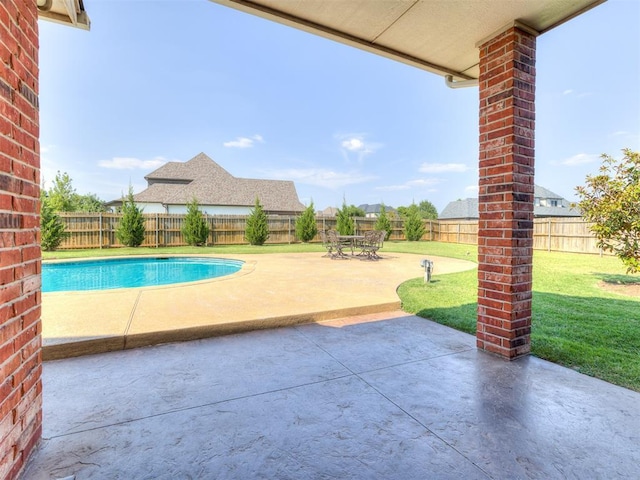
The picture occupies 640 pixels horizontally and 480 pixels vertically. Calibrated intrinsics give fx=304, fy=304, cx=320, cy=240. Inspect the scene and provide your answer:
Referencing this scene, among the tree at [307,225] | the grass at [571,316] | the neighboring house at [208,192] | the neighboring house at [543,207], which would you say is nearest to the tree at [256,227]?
the tree at [307,225]

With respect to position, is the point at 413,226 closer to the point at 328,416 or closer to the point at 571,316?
the point at 571,316

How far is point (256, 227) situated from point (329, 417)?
1478cm

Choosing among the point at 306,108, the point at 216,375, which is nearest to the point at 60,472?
the point at 216,375

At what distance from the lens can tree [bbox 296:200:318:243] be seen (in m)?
17.2

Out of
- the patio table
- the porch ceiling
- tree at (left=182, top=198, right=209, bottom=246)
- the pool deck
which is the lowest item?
the pool deck

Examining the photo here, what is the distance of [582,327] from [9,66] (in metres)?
5.33

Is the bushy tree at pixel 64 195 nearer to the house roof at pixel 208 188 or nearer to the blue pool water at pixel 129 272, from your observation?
the house roof at pixel 208 188

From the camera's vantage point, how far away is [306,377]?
2408 mm

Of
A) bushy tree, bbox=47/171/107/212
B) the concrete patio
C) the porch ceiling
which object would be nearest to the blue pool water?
the concrete patio

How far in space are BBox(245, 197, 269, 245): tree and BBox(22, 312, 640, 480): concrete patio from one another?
13.4m

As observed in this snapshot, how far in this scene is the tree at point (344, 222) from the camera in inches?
683

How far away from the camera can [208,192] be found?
26094mm

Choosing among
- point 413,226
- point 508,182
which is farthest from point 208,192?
point 508,182

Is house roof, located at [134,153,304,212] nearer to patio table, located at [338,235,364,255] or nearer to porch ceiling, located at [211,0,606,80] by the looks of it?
patio table, located at [338,235,364,255]
